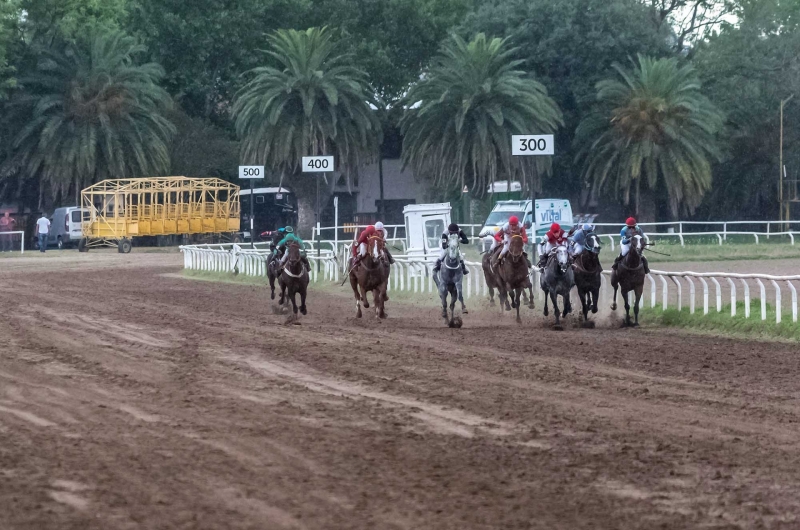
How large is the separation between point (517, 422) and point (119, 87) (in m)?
51.0

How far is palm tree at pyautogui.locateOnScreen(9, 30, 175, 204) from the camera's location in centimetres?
5772

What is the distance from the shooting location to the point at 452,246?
2067 centimetres

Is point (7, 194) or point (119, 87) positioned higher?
point (119, 87)

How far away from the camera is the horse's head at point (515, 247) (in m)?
20.8

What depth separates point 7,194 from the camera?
6512cm

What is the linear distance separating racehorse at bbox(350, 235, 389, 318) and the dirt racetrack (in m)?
2.86

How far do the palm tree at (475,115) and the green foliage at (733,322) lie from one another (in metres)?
29.5

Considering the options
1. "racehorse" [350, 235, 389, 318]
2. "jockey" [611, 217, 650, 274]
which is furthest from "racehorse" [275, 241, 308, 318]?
"jockey" [611, 217, 650, 274]

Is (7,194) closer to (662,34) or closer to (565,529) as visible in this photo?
(662,34)

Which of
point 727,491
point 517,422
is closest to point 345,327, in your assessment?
point 517,422

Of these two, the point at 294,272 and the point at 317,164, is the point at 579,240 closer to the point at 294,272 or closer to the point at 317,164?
the point at 294,272

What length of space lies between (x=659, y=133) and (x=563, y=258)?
33123 millimetres

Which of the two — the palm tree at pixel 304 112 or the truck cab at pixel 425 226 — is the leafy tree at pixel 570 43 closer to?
the palm tree at pixel 304 112

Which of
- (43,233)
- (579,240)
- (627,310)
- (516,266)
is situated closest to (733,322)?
(627,310)
